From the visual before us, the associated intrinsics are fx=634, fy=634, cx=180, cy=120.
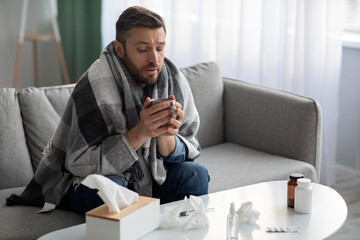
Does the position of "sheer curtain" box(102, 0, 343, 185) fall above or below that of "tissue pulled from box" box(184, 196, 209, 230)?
above

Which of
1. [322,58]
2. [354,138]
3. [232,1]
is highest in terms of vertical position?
[232,1]

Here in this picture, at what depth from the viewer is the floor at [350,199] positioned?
2693 mm

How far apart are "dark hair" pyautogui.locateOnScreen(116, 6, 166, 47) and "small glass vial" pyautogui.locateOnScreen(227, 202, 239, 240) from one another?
2.21ft

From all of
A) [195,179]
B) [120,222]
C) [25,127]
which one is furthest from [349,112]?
[120,222]

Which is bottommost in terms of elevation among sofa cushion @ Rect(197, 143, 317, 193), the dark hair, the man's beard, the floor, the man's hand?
the floor

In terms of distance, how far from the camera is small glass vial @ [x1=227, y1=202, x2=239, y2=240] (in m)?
1.70

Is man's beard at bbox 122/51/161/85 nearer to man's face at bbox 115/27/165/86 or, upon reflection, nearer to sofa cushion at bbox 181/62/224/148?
man's face at bbox 115/27/165/86

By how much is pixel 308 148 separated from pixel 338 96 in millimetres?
649

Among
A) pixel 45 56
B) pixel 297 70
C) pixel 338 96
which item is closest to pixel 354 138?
pixel 338 96

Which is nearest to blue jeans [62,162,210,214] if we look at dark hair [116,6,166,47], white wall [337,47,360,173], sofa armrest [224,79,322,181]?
dark hair [116,6,166,47]

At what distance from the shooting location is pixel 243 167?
8.54 feet

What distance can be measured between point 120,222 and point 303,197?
58 cm

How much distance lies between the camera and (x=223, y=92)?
2.99 m

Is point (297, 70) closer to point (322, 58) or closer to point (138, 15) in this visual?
point (322, 58)
